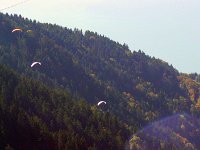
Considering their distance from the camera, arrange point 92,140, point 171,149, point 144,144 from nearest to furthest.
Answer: point 92,140 < point 144,144 < point 171,149

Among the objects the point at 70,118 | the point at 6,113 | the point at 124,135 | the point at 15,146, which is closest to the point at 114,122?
the point at 124,135

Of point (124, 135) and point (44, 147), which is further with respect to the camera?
point (124, 135)

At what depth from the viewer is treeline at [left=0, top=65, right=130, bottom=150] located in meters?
99.4

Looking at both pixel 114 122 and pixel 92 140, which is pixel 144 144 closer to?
pixel 114 122

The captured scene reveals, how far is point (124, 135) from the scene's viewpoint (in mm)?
147125

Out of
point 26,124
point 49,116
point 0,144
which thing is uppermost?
point 49,116

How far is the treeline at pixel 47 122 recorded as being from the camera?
99.4 m

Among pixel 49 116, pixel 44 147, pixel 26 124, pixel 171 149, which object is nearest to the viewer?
pixel 44 147

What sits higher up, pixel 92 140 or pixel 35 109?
pixel 35 109

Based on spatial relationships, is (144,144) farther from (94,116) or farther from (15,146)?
(15,146)

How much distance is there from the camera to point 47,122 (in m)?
131

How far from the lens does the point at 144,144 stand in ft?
530

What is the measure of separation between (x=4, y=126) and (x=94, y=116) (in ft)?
173

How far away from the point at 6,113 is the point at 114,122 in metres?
48.1
